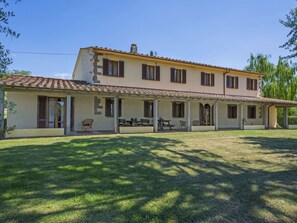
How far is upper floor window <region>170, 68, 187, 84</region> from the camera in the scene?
2014 centimetres

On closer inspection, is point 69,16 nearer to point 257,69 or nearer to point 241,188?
point 241,188

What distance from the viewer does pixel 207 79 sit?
2225cm

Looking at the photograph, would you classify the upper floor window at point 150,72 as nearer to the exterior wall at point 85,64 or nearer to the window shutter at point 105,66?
the window shutter at point 105,66

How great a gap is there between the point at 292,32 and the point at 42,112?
14.9 metres

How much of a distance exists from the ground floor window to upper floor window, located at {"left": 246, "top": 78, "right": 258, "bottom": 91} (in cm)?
1834

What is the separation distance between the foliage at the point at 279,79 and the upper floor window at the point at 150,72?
19.6 m

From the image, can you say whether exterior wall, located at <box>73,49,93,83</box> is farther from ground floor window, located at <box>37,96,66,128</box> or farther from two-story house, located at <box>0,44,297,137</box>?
ground floor window, located at <box>37,96,66,128</box>

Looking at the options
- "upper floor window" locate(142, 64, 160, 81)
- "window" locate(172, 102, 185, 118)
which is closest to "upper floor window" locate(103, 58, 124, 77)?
"upper floor window" locate(142, 64, 160, 81)

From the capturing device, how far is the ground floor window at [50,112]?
15.1 metres

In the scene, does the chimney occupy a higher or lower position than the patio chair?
higher

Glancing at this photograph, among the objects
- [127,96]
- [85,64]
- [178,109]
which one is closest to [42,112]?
[85,64]

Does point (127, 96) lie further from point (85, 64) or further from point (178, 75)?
point (178, 75)

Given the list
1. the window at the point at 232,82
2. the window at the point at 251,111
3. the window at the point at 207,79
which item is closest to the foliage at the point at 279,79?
the window at the point at 251,111

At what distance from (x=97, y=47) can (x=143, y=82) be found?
4.41 metres
